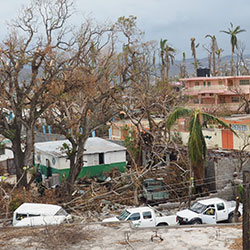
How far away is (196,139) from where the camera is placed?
22500mm

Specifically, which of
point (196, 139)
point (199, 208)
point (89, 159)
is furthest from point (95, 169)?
point (199, 208)

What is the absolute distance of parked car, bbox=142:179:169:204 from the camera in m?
22.8

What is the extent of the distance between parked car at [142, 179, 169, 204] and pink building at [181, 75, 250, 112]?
89.3 ft

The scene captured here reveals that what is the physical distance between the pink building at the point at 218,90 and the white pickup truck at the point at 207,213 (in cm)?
3110

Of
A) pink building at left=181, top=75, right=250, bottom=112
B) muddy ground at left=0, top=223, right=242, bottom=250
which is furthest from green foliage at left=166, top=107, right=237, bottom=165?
pink building at left=181, top=75, right=250, bottom=112

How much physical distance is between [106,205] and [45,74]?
27.5 ft

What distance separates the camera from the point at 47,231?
43.4 ft

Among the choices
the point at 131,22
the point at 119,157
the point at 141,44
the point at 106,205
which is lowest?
the point at 106,205

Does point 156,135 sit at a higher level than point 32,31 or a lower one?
lower

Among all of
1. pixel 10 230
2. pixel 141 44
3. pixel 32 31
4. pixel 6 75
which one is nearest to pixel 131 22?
pixel 141 44

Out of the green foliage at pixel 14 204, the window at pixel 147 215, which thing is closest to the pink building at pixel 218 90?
the green foliage at pixel 14 204

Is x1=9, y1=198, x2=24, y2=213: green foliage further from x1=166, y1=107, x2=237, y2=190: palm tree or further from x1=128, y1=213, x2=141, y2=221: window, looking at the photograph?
x1=166, y1=107, x2=237, y2=190: palm tree

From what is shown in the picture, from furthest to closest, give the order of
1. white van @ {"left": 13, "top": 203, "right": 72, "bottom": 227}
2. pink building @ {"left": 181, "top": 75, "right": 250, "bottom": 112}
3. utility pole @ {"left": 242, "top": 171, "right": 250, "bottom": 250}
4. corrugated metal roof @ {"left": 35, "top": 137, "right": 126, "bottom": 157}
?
1. pink building @ {"left": 181, "top": 75, "right": 250, "bottom": 112}
2. corrugated metal roof @ {"left": 35, "top": 137, "right": 126, "bottom": 157}
3. white van @ {"left": 13, "top": 203, "right": 72, "bottom": 227}
4. utility pole @ {"left": 242, "top": 171, "right": 250, "bottom": 250}

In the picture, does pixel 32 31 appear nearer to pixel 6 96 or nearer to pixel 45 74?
pixel 45 74
